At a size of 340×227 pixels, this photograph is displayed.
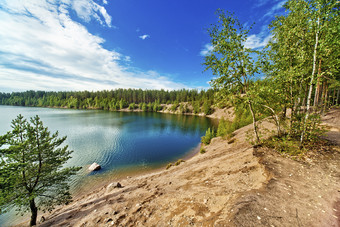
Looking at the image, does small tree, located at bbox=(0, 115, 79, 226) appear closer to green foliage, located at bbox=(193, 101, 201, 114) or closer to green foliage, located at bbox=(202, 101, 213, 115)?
green foliage, located at bbox=(202, 101, 213, 115)

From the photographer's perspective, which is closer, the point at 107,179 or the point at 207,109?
the point at 107,179

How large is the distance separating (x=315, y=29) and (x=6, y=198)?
76.1 feet

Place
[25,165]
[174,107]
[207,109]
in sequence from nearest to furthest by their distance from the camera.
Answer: [25,165]
[207,109]
[174,107]

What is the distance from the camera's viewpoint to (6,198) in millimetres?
9305

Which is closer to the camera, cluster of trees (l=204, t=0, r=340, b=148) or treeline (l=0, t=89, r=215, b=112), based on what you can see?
cluster of trees (l=204, t=0, r=340, b=148)

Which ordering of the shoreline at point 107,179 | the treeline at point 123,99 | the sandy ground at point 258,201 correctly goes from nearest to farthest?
the sandy ground at point 258,201 → the shoreline at point 107,179 → the treeline at point 123,99

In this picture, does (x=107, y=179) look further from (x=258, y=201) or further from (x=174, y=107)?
(x=174, y=107)

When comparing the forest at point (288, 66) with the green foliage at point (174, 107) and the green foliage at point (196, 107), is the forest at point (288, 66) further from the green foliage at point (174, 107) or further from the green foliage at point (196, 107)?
the green foliage at point (174, 107)

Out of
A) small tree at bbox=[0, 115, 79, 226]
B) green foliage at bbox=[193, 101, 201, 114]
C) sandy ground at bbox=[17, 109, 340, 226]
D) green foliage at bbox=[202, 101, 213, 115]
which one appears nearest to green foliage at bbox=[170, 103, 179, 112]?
green foliage at bbox=[193, 101, 201, 114]

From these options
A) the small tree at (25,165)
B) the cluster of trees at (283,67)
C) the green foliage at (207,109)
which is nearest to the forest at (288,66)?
the cluster of trees at (283,67)

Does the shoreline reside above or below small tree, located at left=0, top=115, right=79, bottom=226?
below

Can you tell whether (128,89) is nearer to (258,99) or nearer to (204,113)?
(204,113)


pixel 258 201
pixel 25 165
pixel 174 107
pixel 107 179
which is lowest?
pixel 107 179

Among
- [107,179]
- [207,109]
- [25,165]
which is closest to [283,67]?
[25,165]
